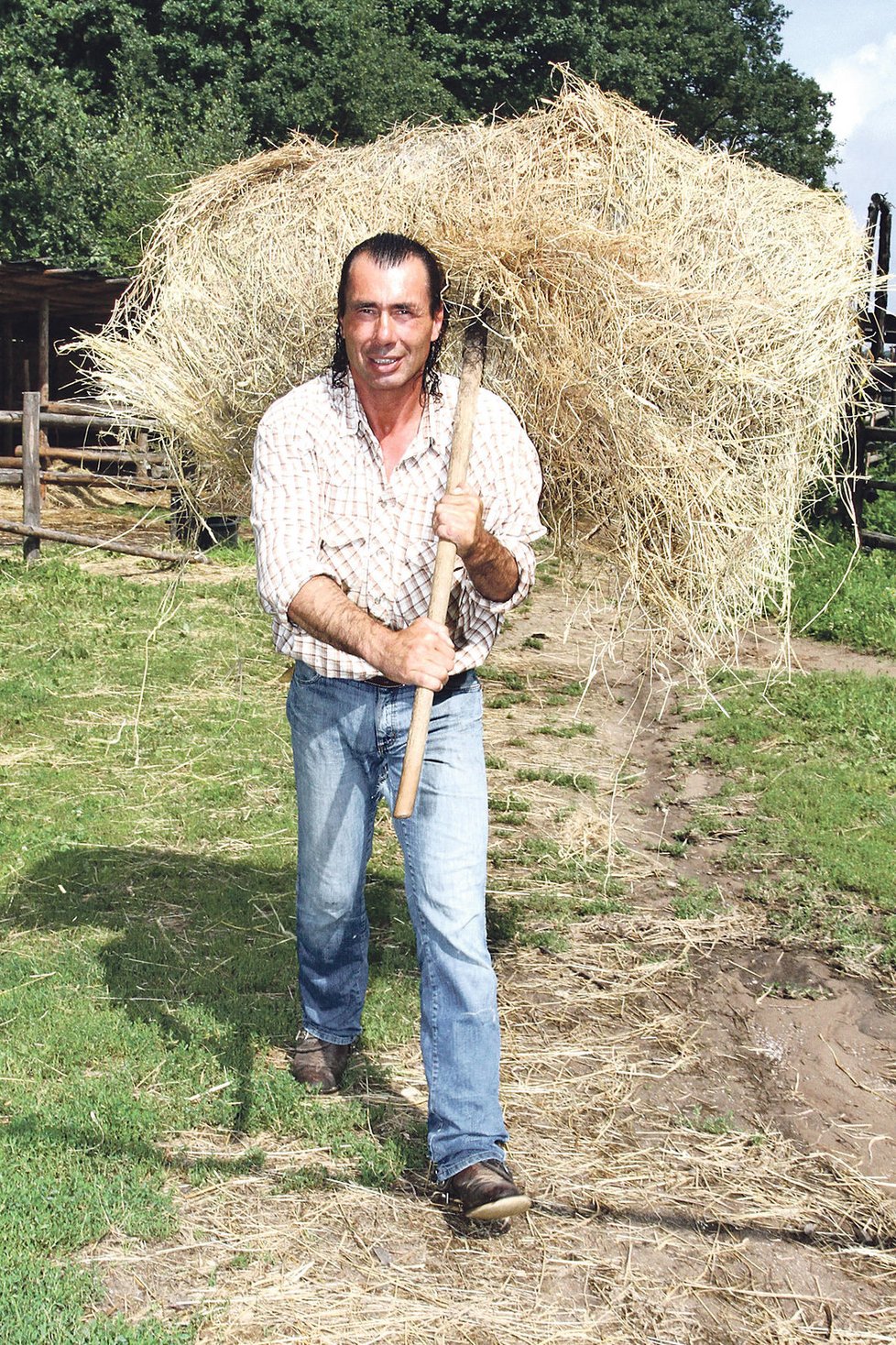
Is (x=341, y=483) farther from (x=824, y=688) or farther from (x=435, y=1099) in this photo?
(x=824, y=688)

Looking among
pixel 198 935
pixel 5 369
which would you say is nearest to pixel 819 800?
pixel 198 935

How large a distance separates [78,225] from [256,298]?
67.1 ft

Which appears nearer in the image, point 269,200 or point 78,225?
point 269,200

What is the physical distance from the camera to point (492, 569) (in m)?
2.97

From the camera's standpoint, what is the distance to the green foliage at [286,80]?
75.5ft

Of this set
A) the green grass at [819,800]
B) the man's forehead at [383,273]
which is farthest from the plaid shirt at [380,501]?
the green grass at [819,800]

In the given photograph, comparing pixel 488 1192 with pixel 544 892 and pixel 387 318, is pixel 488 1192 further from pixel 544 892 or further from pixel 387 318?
pixel 544 892

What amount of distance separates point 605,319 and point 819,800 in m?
3.36

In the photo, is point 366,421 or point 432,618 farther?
point 366,421

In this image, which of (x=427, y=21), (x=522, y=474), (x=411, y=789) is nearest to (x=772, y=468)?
(x=522, y=474)

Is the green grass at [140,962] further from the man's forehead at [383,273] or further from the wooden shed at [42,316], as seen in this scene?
the wooden shed at [42,316]

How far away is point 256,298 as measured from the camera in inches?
162

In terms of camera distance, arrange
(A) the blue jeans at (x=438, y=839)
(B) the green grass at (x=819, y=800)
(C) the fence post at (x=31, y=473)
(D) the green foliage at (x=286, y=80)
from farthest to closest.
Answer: (D) the green foliage at (x=286, y=80)
(C) the fence post at (x=31, y=473)
(B) the green grass at (x=819, y=800)
(A) the blue jeans at (x=438, y=839)

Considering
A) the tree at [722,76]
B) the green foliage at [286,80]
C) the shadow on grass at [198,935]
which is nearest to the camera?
the shadow on grass at [198,935]
